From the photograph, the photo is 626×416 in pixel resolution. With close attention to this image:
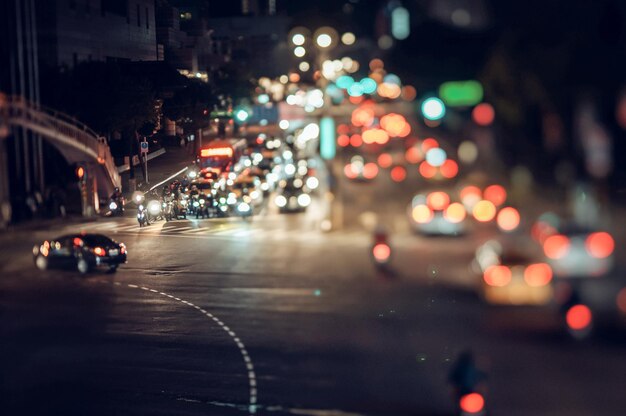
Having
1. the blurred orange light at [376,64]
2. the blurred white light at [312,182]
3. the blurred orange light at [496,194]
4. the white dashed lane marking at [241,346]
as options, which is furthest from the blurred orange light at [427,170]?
the blurred orange light at [376,64]

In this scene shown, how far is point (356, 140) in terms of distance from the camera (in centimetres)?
3803

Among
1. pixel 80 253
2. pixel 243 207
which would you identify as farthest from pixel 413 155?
pixel 80 253

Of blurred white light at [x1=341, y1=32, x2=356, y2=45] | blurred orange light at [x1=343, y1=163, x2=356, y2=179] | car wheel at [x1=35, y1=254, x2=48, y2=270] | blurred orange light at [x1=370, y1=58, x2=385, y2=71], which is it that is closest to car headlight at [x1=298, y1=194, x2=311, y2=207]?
blurred orange light at [x1=343, y1=163, x2=356, y2=179]

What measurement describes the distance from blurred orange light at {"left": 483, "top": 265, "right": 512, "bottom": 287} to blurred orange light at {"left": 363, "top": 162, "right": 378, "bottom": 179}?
16.6 metres

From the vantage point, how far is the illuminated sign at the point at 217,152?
13295 mm

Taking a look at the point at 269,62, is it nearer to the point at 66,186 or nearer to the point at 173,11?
the point at 173,11

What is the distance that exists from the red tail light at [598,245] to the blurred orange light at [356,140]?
17.8 meters

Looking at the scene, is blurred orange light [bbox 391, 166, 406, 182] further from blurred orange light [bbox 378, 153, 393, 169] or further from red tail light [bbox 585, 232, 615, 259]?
red tail light [bbox 585, 232, 615, 259]

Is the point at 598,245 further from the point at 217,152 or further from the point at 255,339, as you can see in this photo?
the point at 255,339

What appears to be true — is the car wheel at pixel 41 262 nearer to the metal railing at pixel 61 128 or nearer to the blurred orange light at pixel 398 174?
the metal railing at pixel 61 128

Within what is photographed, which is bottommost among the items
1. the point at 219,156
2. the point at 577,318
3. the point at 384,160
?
the point at 577,318

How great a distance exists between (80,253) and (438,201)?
1161 cm

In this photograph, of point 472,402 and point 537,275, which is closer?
point 472,402

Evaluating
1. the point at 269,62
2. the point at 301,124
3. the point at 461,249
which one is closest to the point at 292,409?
the point at 461,249
